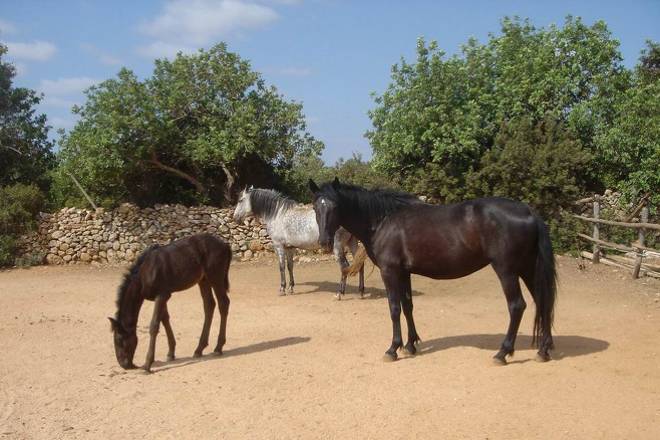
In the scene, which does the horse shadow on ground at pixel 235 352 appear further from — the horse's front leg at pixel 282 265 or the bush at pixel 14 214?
A: the bush at pixel 14 214

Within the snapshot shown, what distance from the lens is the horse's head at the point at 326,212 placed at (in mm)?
6681

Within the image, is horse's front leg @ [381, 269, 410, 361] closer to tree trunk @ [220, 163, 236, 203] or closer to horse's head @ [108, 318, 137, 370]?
horse's head @ [108, 318, 137, 370]

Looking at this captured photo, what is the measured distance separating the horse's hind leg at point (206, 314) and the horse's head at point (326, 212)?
1593 mm

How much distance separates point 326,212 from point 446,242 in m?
1.41

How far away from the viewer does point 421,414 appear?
15.9ft

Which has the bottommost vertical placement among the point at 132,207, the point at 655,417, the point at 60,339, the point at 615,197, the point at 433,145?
the point at 60,339

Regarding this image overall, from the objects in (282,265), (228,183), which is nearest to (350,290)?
(282,265)

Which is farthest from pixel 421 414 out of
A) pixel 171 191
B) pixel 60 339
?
pixel 171 191

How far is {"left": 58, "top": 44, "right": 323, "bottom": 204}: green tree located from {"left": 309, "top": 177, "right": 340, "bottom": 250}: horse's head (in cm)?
982

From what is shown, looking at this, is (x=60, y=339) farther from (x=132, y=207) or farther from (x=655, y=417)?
(x=132, y=207)

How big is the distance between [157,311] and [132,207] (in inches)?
421

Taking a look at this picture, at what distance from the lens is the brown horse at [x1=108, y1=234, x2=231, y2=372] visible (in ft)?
20.7

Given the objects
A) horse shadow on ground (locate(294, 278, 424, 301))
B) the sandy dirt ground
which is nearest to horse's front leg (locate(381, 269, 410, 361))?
the sandy dirt ground

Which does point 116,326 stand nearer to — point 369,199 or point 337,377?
point 337,377
